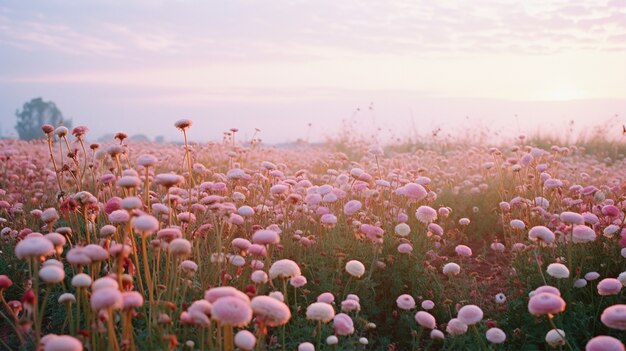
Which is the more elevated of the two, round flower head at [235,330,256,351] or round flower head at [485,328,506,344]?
round flower head at [235,330,256,351]

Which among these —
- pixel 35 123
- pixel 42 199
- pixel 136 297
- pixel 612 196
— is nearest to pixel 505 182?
pixel 612 196

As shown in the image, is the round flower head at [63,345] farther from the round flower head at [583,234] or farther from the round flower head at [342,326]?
the round flower head at [583,234]

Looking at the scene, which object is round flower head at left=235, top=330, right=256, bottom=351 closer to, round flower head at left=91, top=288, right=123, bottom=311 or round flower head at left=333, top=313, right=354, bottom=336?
round flower head at left=91, top=288, right=123, bottom=311

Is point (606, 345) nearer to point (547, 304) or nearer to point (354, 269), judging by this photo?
point (547, 304)

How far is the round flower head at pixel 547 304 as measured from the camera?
8.63ft

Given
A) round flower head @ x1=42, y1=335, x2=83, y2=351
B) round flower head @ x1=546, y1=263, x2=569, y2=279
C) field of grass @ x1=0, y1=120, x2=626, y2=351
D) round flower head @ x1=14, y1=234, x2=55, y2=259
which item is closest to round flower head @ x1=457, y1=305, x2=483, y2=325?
field of grass @ x1=0, y1=120, x2=626, y2=351

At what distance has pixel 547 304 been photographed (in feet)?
8.65

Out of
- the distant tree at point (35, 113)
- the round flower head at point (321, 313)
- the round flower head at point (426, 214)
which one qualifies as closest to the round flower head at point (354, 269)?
the round flower head at point (321, 313)

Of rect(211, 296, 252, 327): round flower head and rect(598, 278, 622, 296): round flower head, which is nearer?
rect(211, 296, 252, 327): round flower head

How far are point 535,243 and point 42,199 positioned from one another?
4675 mm

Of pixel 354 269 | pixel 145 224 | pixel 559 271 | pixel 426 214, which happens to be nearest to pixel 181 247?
pixel 145 224

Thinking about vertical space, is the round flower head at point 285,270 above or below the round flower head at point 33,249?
below

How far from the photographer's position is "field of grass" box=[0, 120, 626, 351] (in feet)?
8.64

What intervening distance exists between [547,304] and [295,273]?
119 centimetres
